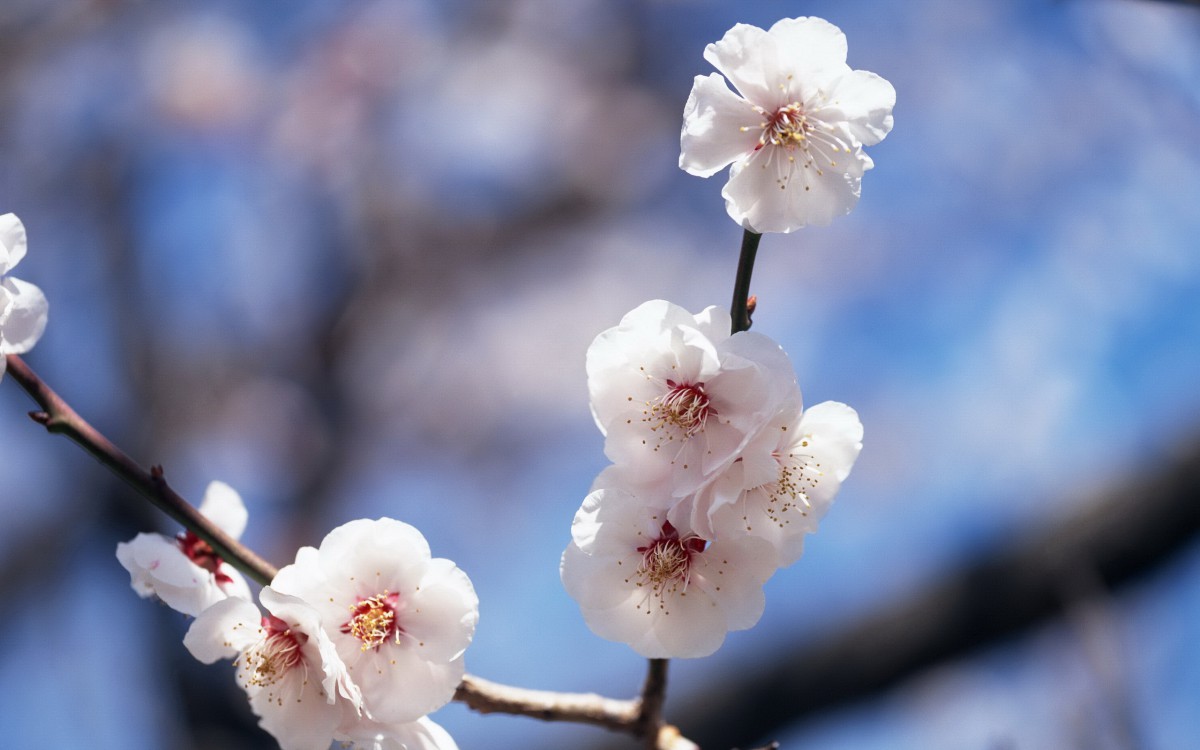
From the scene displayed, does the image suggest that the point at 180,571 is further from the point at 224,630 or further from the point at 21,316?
the point at 21,316

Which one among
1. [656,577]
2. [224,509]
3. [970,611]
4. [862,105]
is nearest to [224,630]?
[224,509]

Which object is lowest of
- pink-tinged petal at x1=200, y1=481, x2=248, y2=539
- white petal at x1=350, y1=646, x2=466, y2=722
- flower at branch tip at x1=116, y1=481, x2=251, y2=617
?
white petal at x1=350, y1=646, x2=466, y2=722

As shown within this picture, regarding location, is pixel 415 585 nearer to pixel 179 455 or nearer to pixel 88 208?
pixel 179 455

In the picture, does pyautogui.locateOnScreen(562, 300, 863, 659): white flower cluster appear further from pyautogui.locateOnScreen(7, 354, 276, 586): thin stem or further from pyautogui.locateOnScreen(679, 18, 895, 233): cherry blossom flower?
pyautogui.locateOnScreen(7, 354, 276, 586): thin stem

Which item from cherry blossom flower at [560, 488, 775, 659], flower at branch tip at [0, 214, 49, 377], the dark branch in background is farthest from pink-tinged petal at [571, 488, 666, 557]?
the dark branch in background

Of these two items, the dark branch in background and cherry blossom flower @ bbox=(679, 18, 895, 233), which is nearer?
cherry blossom flower @ bbox=(679, 18, 895, 233)

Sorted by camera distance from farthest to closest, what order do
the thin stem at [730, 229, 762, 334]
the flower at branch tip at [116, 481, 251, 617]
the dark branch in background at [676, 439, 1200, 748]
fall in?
the dark branch in background at [676, 439, 1200, 748] < the flower at branch tip at [116, 481, 251, 617] < the thin stem at [730, 229, 762, 334]

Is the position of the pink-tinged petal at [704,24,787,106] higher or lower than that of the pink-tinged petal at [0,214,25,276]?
higher
